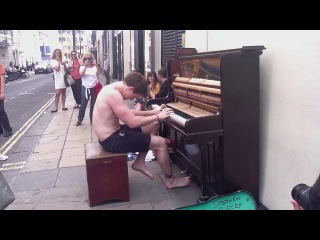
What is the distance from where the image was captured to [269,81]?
3150 millimetres

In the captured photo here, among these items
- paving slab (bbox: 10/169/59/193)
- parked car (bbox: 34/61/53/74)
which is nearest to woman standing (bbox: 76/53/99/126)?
paving slab (bbox: 10/169/59/193)

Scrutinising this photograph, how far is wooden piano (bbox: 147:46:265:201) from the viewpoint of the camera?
10.1ft

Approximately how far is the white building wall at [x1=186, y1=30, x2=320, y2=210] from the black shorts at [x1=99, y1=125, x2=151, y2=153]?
4.28ft

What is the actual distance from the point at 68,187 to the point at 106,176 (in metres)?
0.92

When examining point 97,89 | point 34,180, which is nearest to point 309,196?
point 34,180

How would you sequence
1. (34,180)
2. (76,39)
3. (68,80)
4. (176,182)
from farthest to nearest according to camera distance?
(76,39) < (68,80) < (34,180) < (176,182)

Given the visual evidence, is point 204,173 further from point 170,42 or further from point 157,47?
point 157,47

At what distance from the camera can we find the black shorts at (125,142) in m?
3.59

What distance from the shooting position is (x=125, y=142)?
362 centimetres

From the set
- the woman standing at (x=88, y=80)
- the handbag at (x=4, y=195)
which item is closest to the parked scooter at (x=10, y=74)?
the woman standing at (x=88, y=80)

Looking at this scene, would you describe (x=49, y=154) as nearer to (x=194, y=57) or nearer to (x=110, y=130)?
(x=110, y=130)

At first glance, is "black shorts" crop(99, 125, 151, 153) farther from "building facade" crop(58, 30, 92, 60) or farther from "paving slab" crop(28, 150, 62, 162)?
"paving slab" crop(28, 150, 62, 162)

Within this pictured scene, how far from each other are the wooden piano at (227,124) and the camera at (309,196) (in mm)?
1313

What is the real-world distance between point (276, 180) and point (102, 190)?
1809mm
